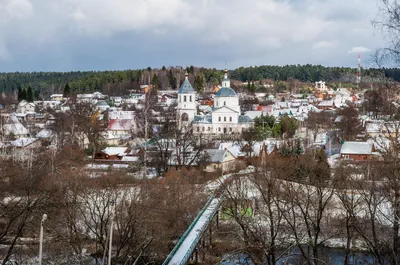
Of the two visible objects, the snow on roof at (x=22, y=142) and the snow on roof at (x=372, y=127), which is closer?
the snow on roof at (x=22, y=142)

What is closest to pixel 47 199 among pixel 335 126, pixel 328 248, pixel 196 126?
pixel 328 248

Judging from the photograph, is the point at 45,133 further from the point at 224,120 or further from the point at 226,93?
the point at 226,93

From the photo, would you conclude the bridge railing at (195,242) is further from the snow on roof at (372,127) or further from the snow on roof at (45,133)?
the snow on roof at (372,127)

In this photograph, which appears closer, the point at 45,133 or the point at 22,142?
the point at 22,142

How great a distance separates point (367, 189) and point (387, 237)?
2143 millimetres

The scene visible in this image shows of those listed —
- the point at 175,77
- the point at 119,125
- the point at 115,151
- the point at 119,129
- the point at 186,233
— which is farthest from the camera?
the point at 175,77

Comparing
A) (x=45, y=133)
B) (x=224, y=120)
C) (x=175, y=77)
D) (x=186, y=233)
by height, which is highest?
(x=175, y=77)

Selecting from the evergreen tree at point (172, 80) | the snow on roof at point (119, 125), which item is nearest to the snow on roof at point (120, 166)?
the snow on roof at point (119, 125)

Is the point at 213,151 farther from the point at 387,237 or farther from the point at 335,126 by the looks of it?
the point at 335,126

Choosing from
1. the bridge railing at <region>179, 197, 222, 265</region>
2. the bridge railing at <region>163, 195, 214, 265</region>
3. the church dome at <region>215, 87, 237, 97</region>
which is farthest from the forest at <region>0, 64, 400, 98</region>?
the bridge railing at <region>179, 197, 222, 265</region>

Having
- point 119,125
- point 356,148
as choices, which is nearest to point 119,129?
point 119,125

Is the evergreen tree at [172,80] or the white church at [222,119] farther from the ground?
the evergreen tree at [172,80]

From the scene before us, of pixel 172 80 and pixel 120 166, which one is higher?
pixel 172 80

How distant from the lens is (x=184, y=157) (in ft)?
71.2
